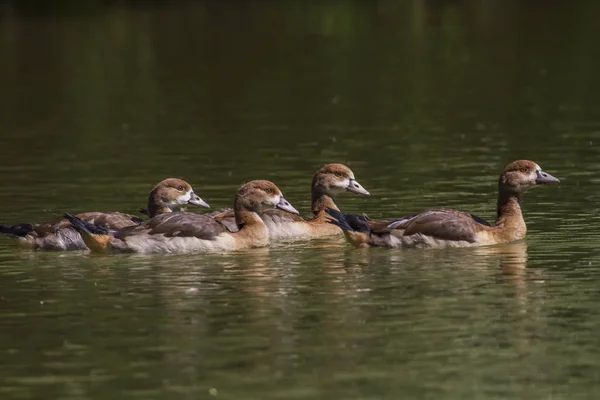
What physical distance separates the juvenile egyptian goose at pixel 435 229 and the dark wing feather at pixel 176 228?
1.40 m

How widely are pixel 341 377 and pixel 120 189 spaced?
1222 cm

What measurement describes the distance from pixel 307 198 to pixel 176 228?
15.7 ft

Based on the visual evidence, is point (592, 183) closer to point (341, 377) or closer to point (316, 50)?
point (341, 377)

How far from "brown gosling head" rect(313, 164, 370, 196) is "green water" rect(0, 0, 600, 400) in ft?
1.63

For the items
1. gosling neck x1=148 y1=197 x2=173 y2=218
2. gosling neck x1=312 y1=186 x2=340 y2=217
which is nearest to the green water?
→ gosling neck x1=312 y1=186 x2=340 y2=217

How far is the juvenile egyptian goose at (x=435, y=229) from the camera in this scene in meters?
19.8

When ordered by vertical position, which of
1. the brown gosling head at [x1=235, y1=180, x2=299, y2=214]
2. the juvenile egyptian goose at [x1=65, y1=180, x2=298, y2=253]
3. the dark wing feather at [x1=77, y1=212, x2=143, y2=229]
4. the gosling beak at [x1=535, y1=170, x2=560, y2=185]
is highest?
the gosling beak at [x1=535, y1=170, x2=560, y2=185]

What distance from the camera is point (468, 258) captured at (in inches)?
755

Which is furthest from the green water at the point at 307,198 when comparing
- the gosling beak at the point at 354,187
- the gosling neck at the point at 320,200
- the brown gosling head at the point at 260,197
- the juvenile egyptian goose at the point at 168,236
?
the gosling neck at the point at 320,200

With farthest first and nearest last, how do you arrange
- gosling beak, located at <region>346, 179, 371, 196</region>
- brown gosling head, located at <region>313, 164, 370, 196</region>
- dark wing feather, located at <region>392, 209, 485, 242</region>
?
brown gosling head, located at <region>313, 164, 370, 196</region> → gosling beak, located at <region>346, 179, 371, 196</region> → dark wing feather, located at <region>392, 209, 485, 242</region>

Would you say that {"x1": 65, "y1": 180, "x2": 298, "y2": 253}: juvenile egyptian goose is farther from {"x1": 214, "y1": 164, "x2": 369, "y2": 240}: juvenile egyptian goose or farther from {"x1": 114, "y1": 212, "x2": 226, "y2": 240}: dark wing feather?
{"x1": 214, "y1": 164, "x2": 369, "y2": 240}: juvenile egyptian goose

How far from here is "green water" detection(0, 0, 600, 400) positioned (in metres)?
14.0

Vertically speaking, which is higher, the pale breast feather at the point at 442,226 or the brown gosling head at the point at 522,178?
the brown gosling head at the point at 522,178

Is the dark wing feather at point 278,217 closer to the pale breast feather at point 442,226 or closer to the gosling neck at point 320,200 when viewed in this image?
the gosling neck at point 320,200
